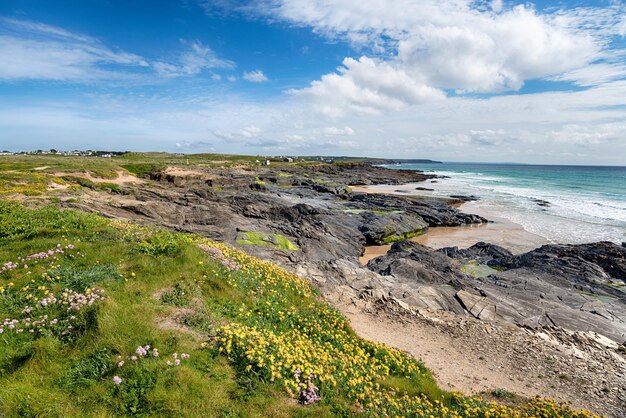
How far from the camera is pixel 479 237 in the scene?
40.5 metres

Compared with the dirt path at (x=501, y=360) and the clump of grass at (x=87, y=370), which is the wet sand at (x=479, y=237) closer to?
the dirt path at (x=501, y=360)

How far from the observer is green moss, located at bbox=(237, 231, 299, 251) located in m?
23.6

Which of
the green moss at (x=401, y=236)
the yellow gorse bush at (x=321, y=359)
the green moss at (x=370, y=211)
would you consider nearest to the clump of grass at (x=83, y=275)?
the yellow gorse bush at (x=321, y=359)

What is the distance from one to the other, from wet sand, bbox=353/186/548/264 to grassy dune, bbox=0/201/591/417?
66.3ft

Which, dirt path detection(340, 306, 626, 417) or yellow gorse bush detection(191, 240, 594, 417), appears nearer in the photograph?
yellow gorse bush detection(191, 240, 594, 417)

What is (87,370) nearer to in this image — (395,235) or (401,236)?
(395,235)

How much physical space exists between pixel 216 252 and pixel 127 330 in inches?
245

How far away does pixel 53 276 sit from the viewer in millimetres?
9766

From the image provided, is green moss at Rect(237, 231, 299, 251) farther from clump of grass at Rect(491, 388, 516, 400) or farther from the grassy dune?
clump of grass at Rect(491, 388, 516, 400)

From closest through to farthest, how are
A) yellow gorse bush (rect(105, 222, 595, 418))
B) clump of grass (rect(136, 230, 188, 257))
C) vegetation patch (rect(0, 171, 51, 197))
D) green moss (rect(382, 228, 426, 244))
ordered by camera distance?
yellow gorse bush (rect(105, 222, 595, 418))
clump of grass (rect(136, 230, 188, 257))
vegetation patch (rect(0, 171, 51, 197))
green moss (rect(382, 228, 426, 244))

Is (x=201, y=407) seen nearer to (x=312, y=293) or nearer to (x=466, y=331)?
(x=312, y=293)

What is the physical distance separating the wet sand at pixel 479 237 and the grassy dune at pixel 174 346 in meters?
20.2

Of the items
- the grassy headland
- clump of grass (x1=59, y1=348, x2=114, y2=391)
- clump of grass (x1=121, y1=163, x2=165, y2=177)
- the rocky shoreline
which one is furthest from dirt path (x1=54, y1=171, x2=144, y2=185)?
clump of grass (x1=59, y1=348, x2=114, y2=391)

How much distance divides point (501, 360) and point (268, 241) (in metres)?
15.7
